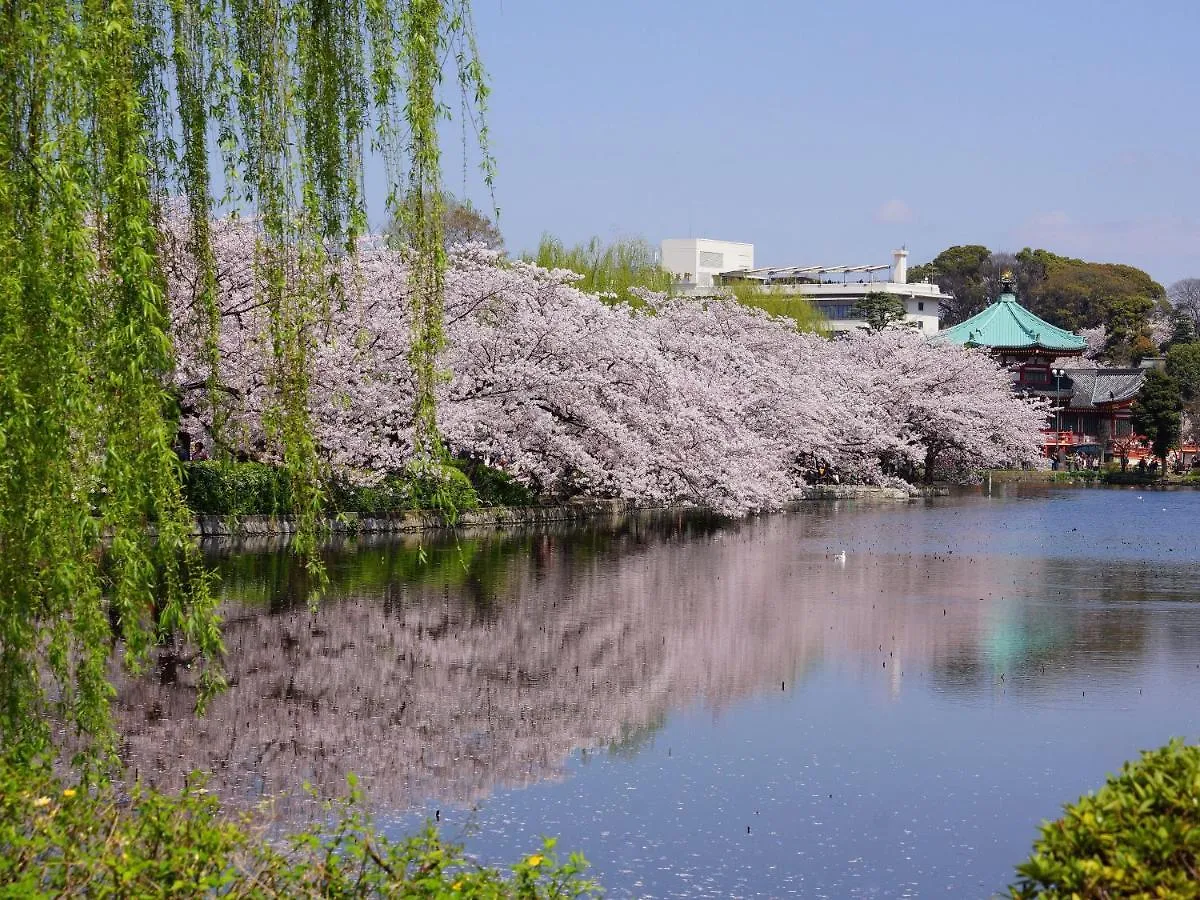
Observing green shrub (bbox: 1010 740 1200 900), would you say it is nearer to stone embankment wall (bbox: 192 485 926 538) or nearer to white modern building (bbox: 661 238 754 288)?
stone embankment wall (bbox: 192 485 926 538)

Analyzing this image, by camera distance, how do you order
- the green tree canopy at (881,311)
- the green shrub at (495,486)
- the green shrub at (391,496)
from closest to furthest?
the green shrub at (391,496) < the green shrub at (495,486) < the green tree canopy at (881,311)

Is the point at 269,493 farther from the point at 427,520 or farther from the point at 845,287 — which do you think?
the point at 845,287

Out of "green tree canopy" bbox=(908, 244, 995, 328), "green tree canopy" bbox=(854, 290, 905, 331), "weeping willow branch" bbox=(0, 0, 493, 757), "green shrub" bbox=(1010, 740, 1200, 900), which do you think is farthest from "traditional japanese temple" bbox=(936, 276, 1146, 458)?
"green shrub" bbox=(1010, 740, 1200, 900)

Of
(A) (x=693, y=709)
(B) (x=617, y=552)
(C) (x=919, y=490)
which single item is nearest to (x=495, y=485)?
(B) (x=617, y=552)

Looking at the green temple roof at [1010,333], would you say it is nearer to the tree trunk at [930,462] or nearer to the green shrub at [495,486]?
the tree trunk at [930,462]

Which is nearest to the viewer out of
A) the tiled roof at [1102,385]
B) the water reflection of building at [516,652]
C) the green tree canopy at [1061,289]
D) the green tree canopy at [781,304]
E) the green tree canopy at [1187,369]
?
the water reflection of building at [516,652]

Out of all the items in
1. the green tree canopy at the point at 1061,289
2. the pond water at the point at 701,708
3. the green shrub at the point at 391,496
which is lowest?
the pond water at the point at 701,708

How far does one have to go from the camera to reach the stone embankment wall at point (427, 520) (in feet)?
87.9

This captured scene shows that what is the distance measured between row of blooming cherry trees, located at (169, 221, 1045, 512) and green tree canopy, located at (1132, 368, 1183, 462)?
20084 mm

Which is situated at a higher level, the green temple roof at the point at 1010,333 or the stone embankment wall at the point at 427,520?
the green temple roof at the point at 1010,333

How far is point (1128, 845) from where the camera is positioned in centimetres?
434

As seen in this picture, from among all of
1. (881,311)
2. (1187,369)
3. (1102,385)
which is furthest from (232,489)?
(1102,385)

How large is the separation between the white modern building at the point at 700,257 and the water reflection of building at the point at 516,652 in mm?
80873

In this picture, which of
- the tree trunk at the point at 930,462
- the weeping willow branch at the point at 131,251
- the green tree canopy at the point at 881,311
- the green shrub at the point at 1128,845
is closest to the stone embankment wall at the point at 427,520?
the weeping willow branch at the point at 131,251
